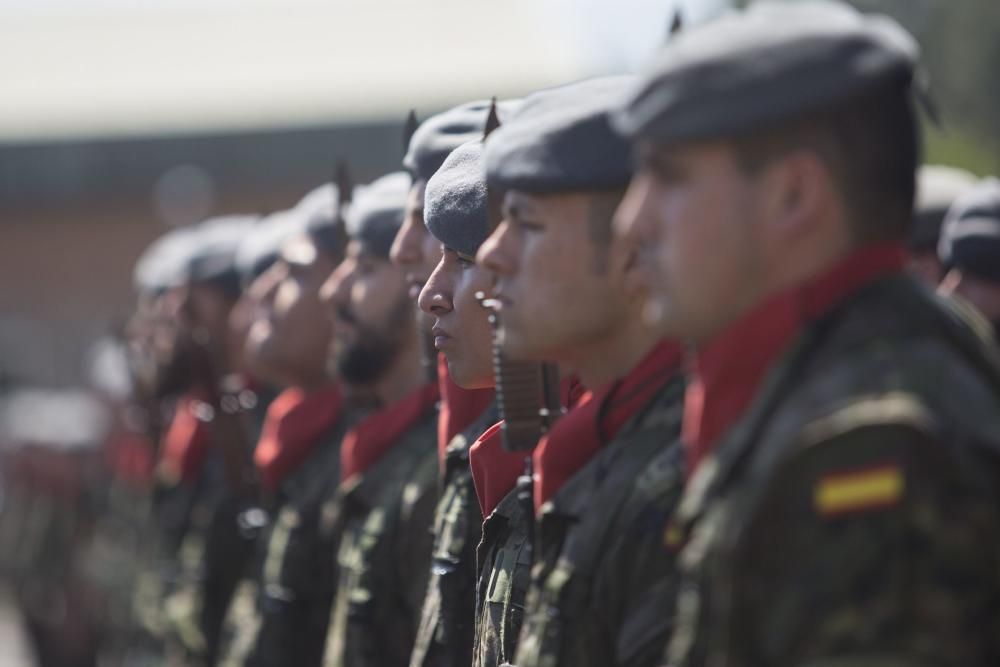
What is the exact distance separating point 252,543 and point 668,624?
5850 millimetres

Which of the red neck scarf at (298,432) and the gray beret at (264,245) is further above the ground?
the gray beret at (264,245)

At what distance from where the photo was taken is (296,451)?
8.12 m

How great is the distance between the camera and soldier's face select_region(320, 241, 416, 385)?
272 inches

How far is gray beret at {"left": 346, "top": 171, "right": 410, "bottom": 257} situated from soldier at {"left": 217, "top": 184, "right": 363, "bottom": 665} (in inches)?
20.8

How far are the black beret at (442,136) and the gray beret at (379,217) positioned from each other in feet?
2.76

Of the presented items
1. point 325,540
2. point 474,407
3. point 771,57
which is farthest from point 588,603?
point 325,540

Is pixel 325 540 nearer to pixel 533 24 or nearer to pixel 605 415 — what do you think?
pixel 605 415

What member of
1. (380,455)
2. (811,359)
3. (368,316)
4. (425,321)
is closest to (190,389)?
(368,316)

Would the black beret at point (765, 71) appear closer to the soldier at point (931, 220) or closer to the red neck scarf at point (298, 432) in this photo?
the soldier at point (931, 220)

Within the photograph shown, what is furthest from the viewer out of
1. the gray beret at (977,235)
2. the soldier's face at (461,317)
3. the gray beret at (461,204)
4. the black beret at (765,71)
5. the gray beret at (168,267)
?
the gray beret at (168,267)

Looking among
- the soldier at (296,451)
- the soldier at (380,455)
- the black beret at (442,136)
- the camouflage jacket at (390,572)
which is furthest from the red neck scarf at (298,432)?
the black beret at (442,136)

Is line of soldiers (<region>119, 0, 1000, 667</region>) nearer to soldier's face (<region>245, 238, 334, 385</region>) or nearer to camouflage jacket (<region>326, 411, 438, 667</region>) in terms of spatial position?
camouflage jacket (<region>326, 411, 438, 667</region>)

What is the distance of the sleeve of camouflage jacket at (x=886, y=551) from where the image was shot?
2617 mm

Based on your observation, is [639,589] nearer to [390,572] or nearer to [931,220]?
[390,572]
